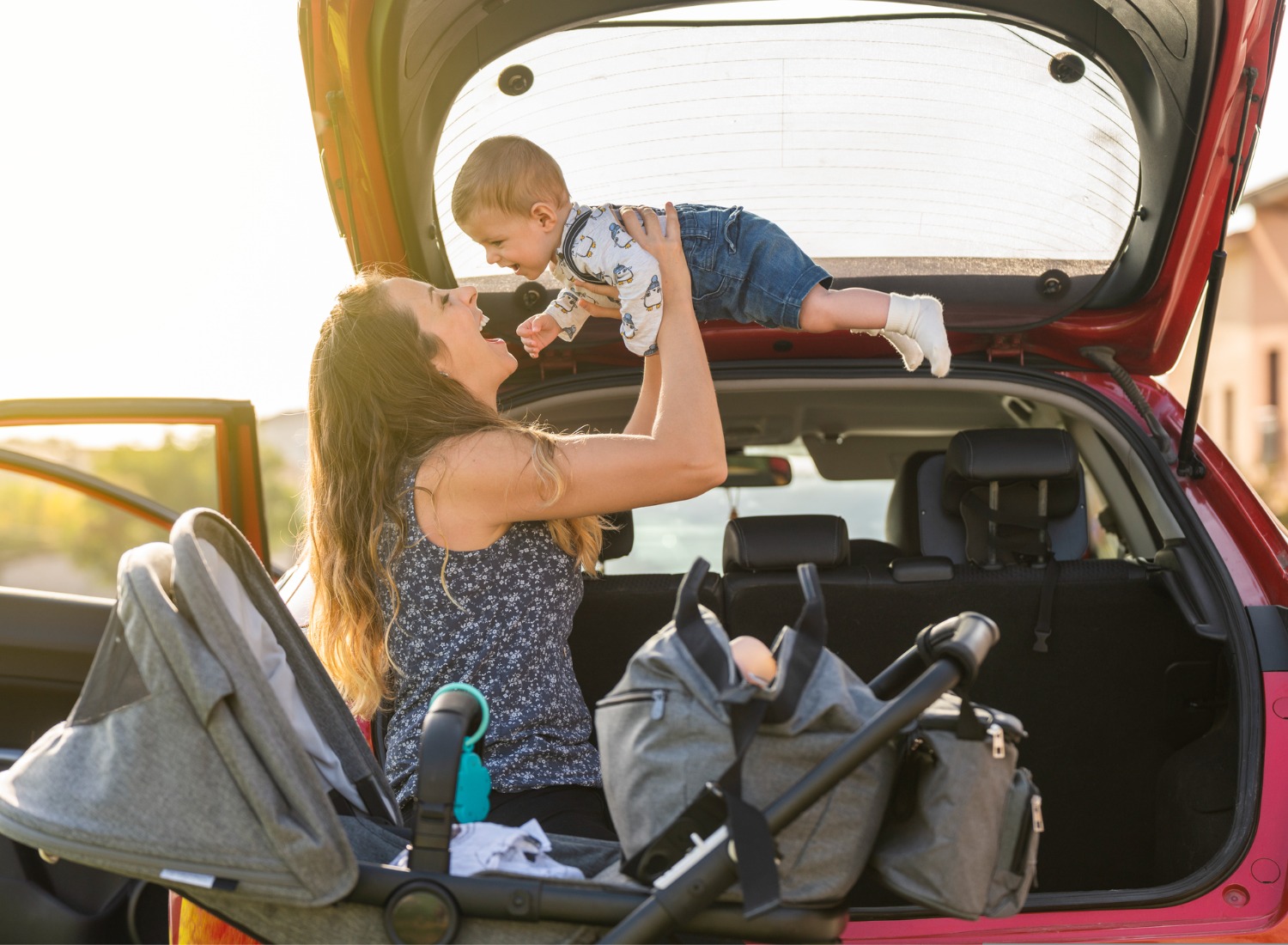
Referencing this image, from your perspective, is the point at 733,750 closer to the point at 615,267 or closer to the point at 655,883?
the point at 655,883

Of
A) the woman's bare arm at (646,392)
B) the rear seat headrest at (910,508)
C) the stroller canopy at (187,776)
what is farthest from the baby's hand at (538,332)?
the stroller canopy at (187,776)

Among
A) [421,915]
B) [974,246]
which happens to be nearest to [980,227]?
[974,246]

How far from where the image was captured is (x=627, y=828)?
1409mm

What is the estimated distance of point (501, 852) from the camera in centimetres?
147

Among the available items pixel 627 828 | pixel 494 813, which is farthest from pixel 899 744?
pixel 494 813

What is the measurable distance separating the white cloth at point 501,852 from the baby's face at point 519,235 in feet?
4.06

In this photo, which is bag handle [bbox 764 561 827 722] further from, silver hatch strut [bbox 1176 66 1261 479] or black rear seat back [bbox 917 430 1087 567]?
black rear seat back [bbox 917 430 1087 567]

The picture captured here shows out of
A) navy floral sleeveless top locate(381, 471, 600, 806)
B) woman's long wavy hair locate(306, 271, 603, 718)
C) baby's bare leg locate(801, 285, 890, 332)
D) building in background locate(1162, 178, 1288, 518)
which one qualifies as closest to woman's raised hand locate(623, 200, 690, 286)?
baby's bare leg locate(801, 285, 890, 332)

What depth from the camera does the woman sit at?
190cm

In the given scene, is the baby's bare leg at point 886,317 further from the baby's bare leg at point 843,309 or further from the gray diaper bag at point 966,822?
the gray diaper bag at point 966,822

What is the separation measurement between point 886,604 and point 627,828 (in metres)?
1.33

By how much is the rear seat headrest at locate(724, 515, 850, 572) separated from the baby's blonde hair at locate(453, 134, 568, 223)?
0.81 m

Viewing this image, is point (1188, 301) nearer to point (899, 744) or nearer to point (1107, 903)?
point (1107, 903)

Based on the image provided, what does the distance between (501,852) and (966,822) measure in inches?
22.1
